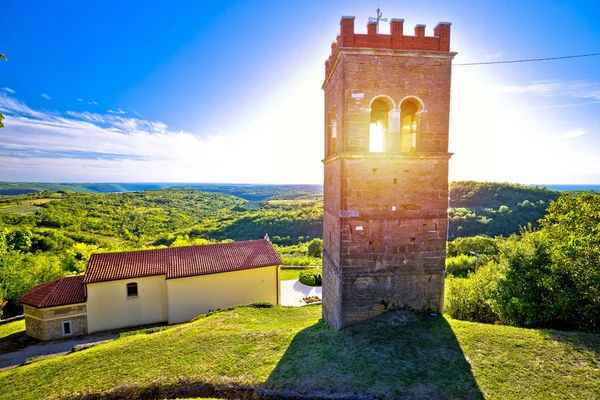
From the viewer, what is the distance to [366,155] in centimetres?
860

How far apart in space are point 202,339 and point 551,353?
34.0 ft

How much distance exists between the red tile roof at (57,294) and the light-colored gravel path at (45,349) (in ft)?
6.83

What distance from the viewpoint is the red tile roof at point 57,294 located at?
15.6m

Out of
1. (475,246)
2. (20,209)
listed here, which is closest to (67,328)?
(475,246)

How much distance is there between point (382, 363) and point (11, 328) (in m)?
23.4

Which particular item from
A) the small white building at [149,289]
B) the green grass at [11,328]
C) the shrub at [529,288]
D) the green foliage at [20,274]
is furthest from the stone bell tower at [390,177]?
the green foliage at [20,274]

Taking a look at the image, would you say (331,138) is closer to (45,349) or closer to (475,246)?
(45,349)

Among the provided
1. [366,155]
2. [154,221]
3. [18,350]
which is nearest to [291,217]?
[154,221]

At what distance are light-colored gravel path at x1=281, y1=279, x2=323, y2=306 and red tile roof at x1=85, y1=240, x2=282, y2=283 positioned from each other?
4137 mm

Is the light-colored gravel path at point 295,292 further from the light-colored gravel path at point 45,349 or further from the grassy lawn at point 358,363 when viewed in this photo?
the light-colored gravel path at point 45,349

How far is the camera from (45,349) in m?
14.6

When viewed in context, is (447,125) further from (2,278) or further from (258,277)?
(2,278)

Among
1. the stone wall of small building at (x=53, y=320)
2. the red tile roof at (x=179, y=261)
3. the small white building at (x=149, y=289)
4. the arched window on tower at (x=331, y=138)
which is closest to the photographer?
the arched window on tower at (x=331, y=138)

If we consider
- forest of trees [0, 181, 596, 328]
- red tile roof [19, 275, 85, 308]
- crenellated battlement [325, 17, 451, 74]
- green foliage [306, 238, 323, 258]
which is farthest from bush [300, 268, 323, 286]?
crenellated battlement [325, 17, 451, 74]
